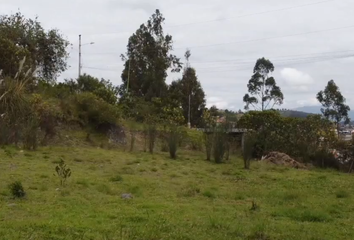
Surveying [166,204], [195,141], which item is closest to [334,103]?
[195,141]

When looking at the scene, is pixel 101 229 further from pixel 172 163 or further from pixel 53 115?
pixel 53 115

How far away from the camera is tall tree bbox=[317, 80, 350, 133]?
28.7 meters

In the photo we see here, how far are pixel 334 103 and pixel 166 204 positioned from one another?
24.5 m

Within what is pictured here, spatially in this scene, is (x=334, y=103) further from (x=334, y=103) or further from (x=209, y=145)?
(x=209, y=145)

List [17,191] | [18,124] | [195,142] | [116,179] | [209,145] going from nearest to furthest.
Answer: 1. [17,191]
2. [116,179]
3. [18,124]
4. [209,145]
5. [195,142]

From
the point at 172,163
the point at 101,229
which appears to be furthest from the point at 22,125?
the point at 101,229

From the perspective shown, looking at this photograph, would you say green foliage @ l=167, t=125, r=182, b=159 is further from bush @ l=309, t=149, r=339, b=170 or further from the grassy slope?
bush @ l=309, t=149, r=339, b=170

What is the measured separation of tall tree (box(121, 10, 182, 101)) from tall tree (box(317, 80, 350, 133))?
9.89 metres

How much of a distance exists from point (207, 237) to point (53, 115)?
14.9 m

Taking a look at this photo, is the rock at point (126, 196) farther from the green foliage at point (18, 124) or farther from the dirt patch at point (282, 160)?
the dirt patch at point (282, 160)

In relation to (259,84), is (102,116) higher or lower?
lower

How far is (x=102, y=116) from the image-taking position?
19781 millimetres

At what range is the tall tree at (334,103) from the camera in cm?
2870

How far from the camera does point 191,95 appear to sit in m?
33.2
